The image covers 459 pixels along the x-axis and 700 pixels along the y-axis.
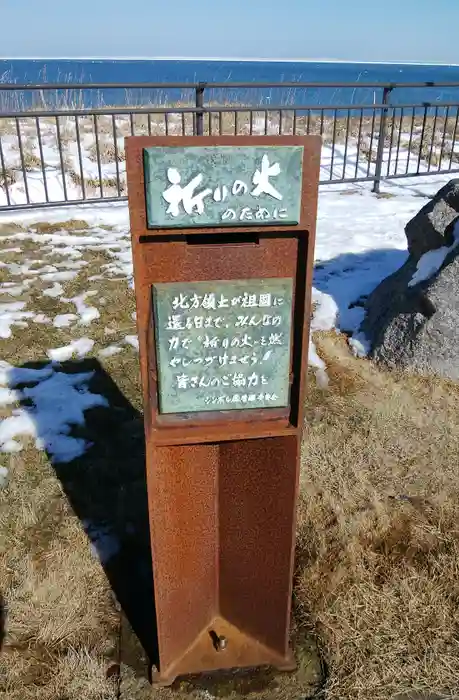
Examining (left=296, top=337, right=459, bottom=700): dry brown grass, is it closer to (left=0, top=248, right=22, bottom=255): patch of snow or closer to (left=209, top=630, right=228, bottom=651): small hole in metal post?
(left=209, top=630, right=228, bottom=651): small hole in metal post

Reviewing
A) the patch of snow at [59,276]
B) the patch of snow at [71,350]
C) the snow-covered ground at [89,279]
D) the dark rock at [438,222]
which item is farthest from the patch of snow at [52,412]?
the dark rock at [438,222]

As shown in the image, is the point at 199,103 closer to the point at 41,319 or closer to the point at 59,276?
the point at 59,276

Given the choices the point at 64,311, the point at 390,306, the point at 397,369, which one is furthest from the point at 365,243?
the point at 64,311

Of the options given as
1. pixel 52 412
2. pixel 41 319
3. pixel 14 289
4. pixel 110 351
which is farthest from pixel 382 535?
pixel 14 289

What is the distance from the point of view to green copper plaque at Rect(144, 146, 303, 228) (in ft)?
4.84

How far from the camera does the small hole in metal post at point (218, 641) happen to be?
214 cm

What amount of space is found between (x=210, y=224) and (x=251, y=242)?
0.60 feet

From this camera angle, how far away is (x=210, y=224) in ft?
5.06

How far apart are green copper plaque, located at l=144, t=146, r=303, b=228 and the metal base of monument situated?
1.52 metres

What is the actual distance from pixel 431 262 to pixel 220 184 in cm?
290

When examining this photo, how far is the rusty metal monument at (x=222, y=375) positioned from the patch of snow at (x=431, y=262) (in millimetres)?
2483

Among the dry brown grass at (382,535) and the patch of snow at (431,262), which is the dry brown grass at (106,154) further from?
the dry brown grass at (382,535)

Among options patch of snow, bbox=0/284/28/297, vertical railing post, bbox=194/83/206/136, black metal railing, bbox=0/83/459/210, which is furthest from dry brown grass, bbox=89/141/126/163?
patch of snow, bbox=0/284/28/297

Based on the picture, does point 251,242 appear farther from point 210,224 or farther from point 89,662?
point 89,662
